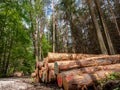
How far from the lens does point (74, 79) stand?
6152 millimetres

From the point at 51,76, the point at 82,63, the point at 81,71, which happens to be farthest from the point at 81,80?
the point at 51,76

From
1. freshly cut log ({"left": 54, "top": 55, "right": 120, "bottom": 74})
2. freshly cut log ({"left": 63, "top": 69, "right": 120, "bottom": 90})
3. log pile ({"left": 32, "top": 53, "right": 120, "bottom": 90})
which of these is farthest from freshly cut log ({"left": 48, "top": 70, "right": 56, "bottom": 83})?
freshly cut log ({"left": 63, "top": 69, "right": 120, "bottom": 90})

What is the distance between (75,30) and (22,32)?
9954mm

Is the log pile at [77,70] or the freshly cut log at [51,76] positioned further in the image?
the freshly cut log at [51,76]

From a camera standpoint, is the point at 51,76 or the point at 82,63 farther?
the point at 51,76

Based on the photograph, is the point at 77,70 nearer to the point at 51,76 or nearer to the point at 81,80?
the point at 81,80

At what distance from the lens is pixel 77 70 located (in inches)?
278

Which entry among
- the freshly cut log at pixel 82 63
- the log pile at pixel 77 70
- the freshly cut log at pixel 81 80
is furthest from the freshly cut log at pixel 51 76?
the freshly cut log at pixel 81 80

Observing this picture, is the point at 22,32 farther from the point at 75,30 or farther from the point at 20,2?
the point at 75,30

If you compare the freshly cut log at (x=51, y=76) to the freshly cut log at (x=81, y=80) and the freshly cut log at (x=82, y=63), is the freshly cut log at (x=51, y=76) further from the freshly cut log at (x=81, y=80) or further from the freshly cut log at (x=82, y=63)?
the freshly cut log at (x=81, y=80)

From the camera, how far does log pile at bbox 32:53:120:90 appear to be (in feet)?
20.1

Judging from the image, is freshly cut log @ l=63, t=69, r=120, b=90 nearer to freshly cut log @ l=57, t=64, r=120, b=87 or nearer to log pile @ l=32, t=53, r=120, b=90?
log pile @ l=32, t=53, r=120, b=90

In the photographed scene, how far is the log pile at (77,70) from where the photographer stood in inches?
242

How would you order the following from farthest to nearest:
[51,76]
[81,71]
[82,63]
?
[51,76]
[82,63]
[81,71]
